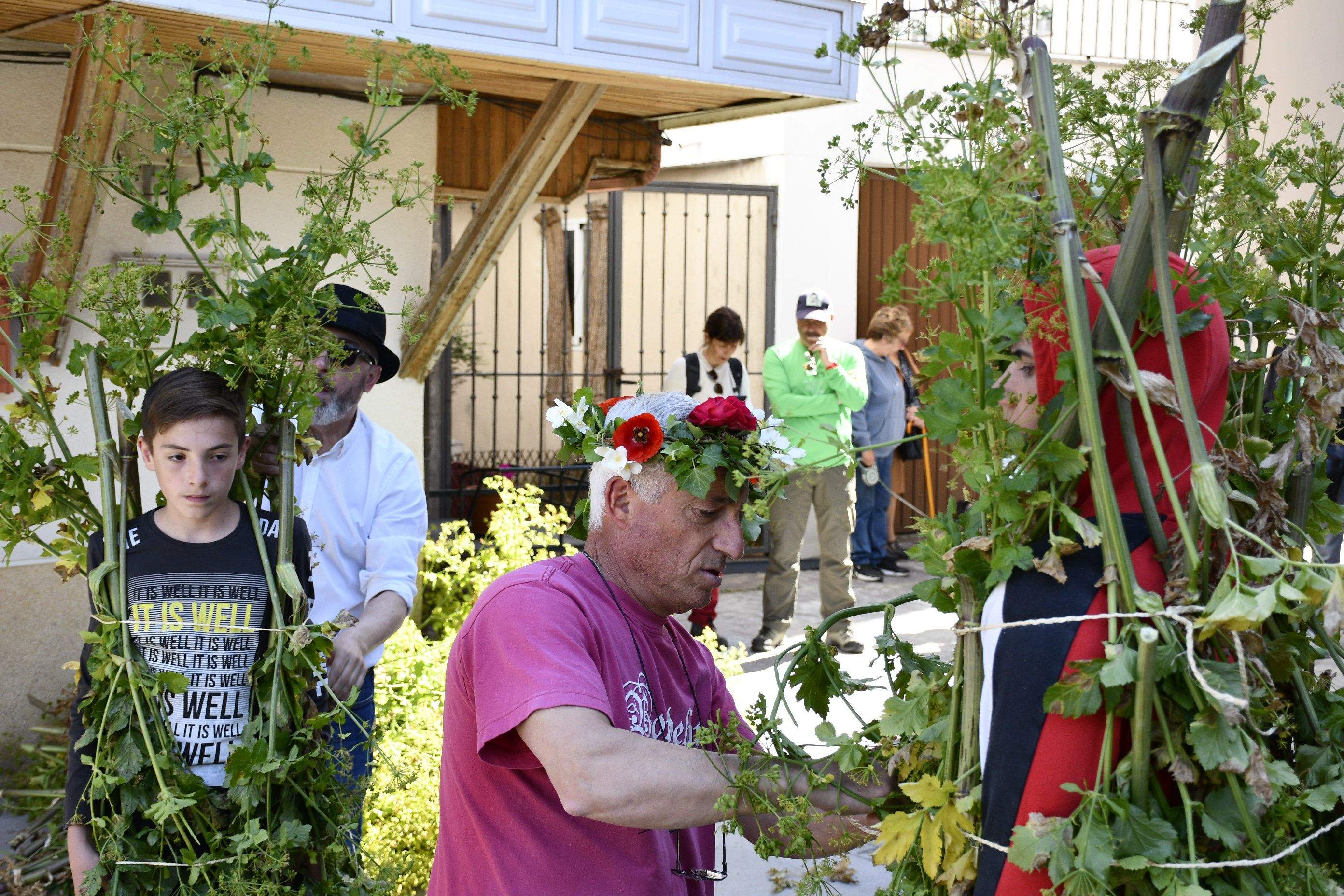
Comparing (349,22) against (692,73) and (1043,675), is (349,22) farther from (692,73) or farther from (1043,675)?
(1043,675)

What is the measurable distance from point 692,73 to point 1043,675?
12.1ft

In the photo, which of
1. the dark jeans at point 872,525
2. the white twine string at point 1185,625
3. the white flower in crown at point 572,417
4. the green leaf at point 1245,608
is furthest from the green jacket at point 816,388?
the green leaf at point 1245,608

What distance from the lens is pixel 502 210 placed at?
5.03 metres

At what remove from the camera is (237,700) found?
2.26 metres

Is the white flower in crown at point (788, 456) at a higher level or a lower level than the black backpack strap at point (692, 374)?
higher

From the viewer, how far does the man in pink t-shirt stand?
159 cm

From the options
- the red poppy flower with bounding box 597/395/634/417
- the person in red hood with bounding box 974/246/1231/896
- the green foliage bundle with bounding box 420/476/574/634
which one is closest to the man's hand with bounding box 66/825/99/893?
the red poppy flower with bounding box 597/395/634/417

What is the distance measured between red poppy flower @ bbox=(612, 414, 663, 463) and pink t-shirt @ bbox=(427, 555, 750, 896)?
0.70 feet

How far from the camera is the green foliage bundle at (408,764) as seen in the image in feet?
12.5

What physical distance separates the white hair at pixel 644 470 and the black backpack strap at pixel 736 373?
4.90 meters

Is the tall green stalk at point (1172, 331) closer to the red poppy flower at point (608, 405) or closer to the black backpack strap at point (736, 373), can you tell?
the red poppy flower at point (608, 405)

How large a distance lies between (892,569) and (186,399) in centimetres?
729

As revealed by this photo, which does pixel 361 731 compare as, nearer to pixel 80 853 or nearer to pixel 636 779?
pixel 80 853

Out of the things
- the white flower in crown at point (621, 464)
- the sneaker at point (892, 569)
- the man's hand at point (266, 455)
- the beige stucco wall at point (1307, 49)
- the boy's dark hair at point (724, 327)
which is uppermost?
the beige stucco wall at point (1307, 49)
